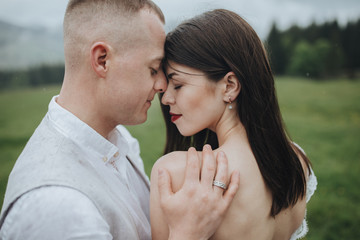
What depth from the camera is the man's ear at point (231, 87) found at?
7.03 feet

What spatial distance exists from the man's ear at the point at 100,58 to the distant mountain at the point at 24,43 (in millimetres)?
14851

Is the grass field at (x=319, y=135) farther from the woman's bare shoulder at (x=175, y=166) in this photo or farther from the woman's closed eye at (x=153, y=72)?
the woman's closed eye at (x=153, y=72)

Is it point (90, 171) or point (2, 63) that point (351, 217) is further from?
point (2, 63)

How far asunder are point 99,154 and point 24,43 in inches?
865

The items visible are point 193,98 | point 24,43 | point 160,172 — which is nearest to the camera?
point 160,172

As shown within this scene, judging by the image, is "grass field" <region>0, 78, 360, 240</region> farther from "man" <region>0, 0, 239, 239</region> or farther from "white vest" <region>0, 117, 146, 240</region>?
"white vest" <region>0, 117, 146, 240</region>

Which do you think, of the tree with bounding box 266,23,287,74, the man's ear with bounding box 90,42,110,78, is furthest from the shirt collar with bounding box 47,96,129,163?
the tree with bounding box 266,23,287,74

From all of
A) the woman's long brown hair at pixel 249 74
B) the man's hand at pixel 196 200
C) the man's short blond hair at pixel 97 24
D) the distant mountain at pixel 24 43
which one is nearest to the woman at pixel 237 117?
the woman's long brown hair at pixel 249 74

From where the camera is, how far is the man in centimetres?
154

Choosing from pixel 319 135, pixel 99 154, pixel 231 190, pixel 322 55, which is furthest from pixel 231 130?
pixel 322 55

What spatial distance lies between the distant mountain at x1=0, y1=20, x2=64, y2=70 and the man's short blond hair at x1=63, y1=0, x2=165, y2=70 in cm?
1465

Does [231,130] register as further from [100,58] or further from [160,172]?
[100,58]

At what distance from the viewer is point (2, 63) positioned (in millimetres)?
15930

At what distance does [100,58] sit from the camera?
2.11 metres
